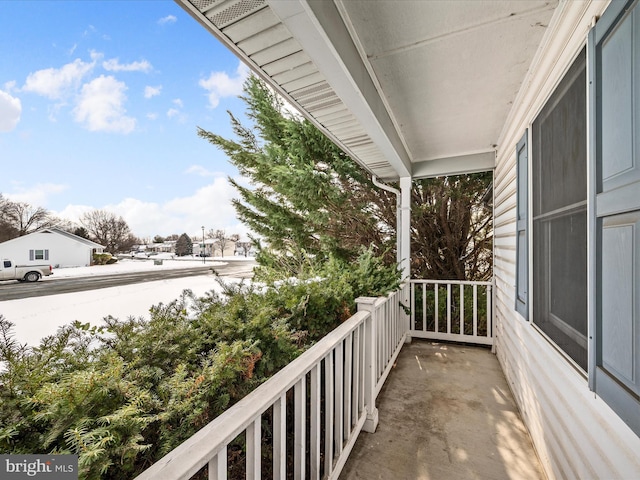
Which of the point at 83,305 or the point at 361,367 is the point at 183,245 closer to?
the point at 83,305

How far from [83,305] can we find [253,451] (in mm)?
1684

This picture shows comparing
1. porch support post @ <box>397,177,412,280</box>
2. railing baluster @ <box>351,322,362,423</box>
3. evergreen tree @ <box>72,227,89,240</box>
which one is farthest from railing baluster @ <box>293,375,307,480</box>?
porch support post @ <box>397,177,412,280</box>

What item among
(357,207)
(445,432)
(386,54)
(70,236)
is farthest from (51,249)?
(357,207)

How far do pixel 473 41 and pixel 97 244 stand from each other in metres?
3.43

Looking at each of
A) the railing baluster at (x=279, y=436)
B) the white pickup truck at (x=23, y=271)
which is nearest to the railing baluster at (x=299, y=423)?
the railing baluster at (x=279, y=436)

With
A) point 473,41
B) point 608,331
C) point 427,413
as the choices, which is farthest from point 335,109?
point 427,413

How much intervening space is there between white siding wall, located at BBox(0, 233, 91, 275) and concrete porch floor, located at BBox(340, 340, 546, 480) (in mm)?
2635

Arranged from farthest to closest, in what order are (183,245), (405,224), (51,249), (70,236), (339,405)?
(183,245) < (405,224) < (70,236) < (51,249) < (339,405)

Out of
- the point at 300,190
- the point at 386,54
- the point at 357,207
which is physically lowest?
the point at 357,207

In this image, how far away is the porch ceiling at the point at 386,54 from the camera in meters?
1.38

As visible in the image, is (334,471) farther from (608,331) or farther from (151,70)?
(151,70)

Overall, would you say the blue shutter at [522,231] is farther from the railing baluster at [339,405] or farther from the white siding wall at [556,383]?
the railing baluster at [339,405]

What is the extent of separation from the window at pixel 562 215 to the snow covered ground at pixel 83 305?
206 centimetres

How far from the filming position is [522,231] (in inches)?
87.4
